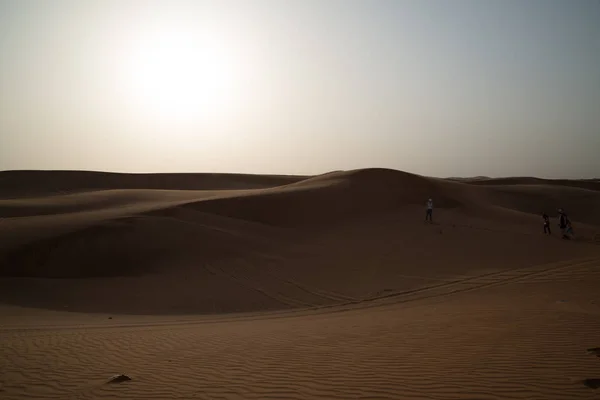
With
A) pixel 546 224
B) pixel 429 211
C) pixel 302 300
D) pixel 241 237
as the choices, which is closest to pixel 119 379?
pixel 302 300

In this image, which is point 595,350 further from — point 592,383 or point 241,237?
point 241,237

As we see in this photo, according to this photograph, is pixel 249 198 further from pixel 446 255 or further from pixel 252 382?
pixel 252 382

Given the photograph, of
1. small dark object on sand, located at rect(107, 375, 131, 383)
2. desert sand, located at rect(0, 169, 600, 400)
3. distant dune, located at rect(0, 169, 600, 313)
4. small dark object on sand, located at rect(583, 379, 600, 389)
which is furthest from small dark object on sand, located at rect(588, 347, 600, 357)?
distant dune, located at rect(0, 169, 600, 313)

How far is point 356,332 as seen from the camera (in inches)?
313

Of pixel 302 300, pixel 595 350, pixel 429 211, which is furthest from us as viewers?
pixel 429 211

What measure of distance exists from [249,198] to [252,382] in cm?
2087

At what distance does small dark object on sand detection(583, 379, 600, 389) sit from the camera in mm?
4660

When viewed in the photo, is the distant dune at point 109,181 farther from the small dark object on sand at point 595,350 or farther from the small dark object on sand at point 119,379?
the small dark object on sand at point 595,350

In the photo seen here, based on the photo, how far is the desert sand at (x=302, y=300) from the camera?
5496mm

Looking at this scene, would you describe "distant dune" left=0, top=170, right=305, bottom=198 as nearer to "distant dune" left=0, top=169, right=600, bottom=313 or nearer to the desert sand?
"distant dune" left=0, top=169, right=600, bottom=313

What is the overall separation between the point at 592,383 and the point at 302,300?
27.3ft

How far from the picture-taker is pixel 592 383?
4723 mm

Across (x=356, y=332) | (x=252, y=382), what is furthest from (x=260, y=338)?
(x=252, y=382)

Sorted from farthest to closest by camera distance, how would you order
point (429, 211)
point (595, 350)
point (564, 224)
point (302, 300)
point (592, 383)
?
point (429, 211)
point (564, 224)
point (302, 300)
point (595, 350)
point (592, 383)
